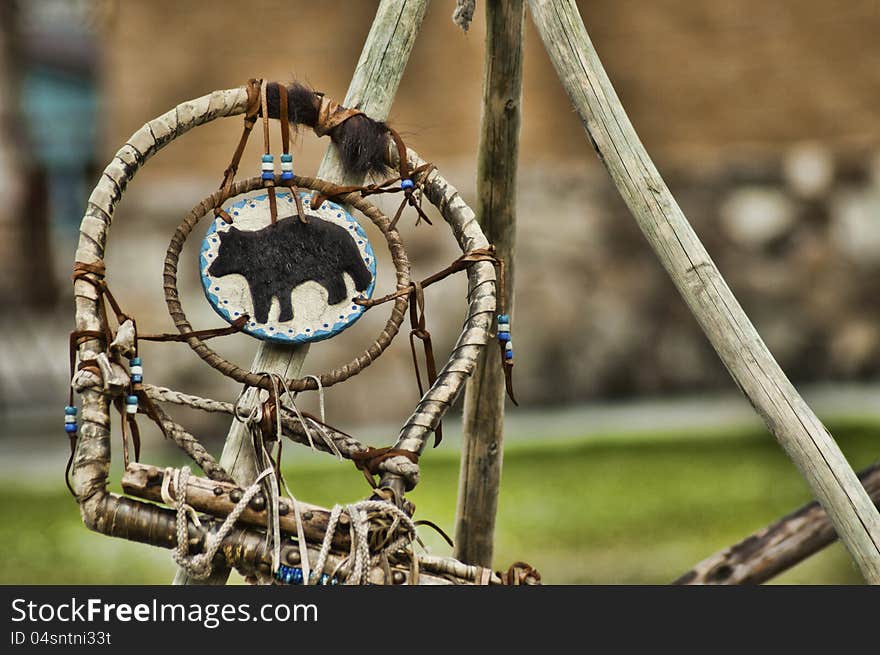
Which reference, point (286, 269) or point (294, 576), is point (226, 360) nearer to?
point (286, 269)

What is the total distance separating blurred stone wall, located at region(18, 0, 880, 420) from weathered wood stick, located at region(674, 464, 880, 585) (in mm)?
1967

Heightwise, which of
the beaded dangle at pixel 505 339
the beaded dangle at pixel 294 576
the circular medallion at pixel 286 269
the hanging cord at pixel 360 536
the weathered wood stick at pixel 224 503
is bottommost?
the beaded dangle at pixel 294 576

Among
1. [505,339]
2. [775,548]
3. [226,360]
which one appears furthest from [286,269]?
[775,548]

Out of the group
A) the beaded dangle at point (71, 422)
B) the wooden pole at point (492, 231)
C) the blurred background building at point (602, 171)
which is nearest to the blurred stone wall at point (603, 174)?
the blurred background building at point (602, 171)

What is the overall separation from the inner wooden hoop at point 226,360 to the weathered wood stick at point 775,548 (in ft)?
2.59

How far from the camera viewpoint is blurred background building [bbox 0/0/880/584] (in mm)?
3762

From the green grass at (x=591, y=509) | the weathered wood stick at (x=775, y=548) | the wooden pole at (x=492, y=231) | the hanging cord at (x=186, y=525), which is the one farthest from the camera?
the green grass at (x=591, y=509)

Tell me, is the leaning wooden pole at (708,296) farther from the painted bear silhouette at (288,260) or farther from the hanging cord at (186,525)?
the hanging cord at (186,525)

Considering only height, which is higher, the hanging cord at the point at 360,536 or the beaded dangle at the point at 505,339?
the beaded dangle at the point at 505,339

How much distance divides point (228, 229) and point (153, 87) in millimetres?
2370

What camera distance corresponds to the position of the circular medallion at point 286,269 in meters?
1.66

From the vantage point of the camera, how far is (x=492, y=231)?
1.97 meters

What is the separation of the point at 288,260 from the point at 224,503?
0.40 meters
